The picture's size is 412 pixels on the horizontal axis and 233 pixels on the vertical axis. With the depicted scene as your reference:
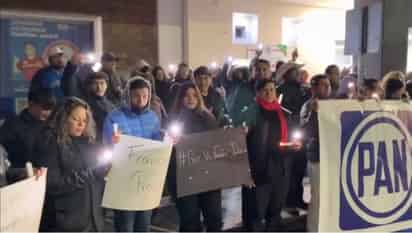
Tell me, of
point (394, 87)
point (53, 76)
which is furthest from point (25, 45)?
point (394, 87)

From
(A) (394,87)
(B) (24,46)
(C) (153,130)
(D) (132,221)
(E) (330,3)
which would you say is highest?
(E) (330,3)

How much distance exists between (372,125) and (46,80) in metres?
3.28

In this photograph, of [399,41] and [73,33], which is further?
[73,33]

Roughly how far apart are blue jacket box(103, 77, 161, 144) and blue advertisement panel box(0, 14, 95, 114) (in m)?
4.65

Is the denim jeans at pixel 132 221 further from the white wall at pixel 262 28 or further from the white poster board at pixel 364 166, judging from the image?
the white wall at pixel 262 28

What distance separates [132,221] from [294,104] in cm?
213

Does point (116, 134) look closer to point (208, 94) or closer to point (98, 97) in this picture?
point (98, 97)

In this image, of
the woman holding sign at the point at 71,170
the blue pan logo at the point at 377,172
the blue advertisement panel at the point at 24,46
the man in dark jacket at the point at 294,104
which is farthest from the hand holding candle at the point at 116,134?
the blue advertisement panel at the point at 24,46

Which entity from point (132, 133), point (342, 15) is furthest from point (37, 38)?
point (342, 15)

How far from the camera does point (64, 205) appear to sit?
2.31 m

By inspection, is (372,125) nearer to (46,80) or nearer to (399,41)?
(46,80)

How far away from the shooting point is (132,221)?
8.95ft

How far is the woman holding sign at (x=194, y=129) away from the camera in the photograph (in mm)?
3072

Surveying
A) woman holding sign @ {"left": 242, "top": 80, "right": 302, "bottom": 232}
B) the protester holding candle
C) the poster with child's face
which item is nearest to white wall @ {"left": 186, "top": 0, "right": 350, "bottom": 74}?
the poster with child's face
